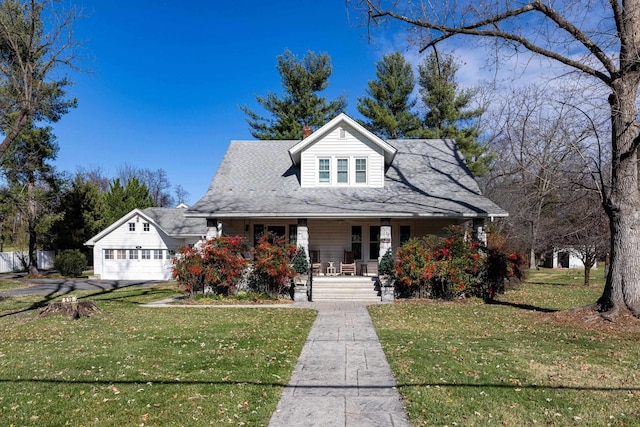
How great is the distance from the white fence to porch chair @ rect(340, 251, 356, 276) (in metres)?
29.3

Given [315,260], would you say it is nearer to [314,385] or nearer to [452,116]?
[314,385]

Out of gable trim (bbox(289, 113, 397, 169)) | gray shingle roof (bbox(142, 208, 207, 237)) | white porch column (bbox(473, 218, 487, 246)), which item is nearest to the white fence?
gray shingle roof (bbox(142, 208, 207, 237))

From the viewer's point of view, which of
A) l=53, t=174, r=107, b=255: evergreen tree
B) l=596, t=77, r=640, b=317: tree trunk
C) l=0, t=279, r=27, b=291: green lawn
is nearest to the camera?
l=596, t=77, r=640, b=317: tree trunk

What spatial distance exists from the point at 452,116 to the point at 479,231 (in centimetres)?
1886

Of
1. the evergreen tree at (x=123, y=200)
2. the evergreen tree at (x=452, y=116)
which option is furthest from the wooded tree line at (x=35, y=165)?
the evergreen tree at (x=452, y=116)

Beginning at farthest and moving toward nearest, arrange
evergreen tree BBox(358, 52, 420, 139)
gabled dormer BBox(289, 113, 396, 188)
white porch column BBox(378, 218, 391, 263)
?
evergreen tree BBox(358, 52, 420, 139) < gabled dormer BBox(289, 113, 396, 188) < white porch column BBox(378, 218, 391, 263)

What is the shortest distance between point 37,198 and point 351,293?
21438 millimetres

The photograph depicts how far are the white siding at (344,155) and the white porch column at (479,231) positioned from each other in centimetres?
418

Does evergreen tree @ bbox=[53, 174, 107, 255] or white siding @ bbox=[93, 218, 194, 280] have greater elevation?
evergreen tree @ bbox=[53, 174, 107, 255]

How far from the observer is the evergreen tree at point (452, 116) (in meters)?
31.0

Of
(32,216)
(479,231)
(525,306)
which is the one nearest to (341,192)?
(479,231)

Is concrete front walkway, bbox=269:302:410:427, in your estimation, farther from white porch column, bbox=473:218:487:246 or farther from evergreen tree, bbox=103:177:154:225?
evergreen tree, bbox=103:177:154:225

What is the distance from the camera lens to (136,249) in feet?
87.2

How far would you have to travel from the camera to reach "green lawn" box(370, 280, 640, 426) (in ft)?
15.1
